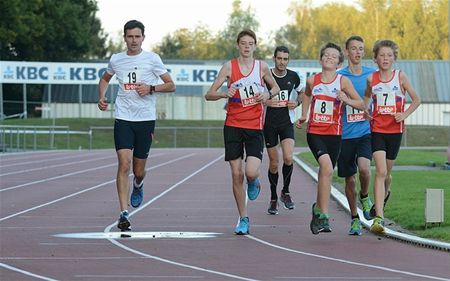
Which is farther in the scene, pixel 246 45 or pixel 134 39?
pixel 134 39

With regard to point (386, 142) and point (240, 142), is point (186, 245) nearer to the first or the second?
point (240, 142)

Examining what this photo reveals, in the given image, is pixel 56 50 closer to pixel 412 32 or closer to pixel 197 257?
pixel 412 32

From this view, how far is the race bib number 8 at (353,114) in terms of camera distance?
47.2 ft

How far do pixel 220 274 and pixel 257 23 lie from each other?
398ft

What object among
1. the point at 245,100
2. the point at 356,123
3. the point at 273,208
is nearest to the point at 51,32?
the point at 273,208

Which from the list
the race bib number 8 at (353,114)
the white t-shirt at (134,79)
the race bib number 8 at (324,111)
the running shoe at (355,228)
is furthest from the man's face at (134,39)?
the running shoe at (355,228)

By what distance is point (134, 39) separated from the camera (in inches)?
565

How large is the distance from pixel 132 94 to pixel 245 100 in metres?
1.33

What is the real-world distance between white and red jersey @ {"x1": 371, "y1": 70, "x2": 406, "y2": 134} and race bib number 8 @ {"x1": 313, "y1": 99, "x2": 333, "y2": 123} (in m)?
0.55

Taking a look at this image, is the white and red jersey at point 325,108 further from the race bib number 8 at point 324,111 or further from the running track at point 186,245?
the running track at point 186,245

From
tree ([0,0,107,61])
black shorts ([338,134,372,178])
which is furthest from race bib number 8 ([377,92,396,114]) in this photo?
tree ([0,0,107,61])

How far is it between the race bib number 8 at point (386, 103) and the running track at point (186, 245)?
54.6 inches

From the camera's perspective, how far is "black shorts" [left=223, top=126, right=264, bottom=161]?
1409 centimetres

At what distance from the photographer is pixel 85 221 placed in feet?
53.1
